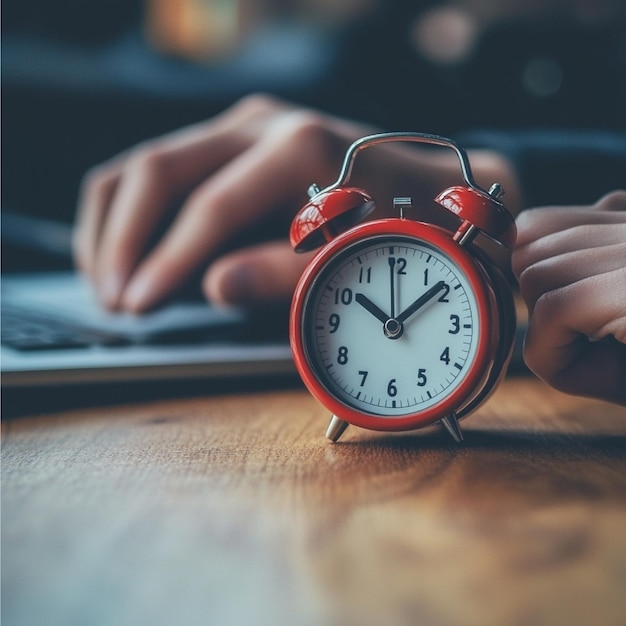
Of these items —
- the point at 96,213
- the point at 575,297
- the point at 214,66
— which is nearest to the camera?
the point at 575,297

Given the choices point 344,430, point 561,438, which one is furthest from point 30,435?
point 561,438

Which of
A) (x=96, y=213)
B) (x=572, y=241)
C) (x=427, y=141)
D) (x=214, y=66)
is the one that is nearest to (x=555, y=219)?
(x=572, y=241)

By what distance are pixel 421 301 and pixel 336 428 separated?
143 mm

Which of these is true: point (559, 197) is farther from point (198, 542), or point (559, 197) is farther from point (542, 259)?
point (198, 542)

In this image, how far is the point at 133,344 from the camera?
1064mm

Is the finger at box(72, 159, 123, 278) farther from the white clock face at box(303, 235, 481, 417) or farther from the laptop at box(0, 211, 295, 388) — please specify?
the white clock face at box(303, 235, 481, 417)

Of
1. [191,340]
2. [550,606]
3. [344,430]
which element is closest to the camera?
[550,606]

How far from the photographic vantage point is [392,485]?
0.59 meters

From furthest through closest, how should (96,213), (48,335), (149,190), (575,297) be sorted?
(96,213) < (149,190) < (48,335) < (575,297)

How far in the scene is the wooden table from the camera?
1.29ft

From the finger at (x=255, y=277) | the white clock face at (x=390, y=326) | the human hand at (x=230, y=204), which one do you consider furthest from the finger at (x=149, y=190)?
the white clock face at (x=390, y=326)

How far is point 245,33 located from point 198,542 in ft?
7.27

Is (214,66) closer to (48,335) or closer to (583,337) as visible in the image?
(48,335)

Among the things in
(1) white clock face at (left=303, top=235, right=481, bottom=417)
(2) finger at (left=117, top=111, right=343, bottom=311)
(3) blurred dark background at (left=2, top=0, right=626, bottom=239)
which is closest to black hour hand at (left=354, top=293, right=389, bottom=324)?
(1) white clock face at (left=303, top=235, right=481, bottom=417)
